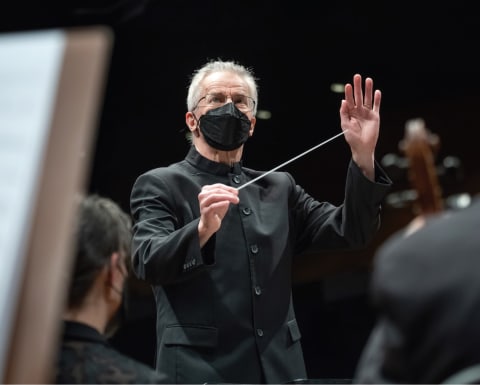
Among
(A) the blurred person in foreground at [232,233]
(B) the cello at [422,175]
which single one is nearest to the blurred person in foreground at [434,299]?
(B) the cello at [422,175]

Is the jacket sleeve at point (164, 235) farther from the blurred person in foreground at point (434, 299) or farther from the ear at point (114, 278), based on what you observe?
the blurred person in foreground at point (434, 299)

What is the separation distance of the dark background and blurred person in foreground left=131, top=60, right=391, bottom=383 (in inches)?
28.3

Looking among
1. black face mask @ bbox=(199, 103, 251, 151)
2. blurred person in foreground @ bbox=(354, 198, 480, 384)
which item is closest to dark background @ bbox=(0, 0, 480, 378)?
black face mask @ bbox=(199, 103, 251, 151)

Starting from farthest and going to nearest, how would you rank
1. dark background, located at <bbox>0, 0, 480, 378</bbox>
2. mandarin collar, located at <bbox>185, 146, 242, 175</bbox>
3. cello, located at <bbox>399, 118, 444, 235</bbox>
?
dark background, located at <bbox>0, 0, 480, 378</bbox>
mandarin collar, located at <bbox>185, 146, 242, 175</bbox>
cello, located at <bbox>399, 118, 444, 235</bbox>

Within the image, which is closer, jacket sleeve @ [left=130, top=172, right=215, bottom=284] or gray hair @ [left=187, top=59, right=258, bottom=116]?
jacket sleeve @ [left=130, top=172, right=215, bottom=284]

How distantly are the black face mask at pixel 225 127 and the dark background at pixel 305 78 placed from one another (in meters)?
0.76

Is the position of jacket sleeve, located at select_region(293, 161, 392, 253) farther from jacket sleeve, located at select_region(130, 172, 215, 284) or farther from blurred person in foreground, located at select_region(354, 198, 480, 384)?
blurred person in foreground, located at select_region(354, 198, 480, 384)

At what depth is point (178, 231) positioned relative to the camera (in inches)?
77.9

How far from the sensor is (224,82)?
230 cm

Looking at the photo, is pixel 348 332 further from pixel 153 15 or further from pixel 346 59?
pixel 153 15

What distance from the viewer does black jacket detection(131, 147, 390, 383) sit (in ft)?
6.56

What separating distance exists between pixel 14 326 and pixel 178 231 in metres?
0.91

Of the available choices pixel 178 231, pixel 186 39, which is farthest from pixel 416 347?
pixel 186 39

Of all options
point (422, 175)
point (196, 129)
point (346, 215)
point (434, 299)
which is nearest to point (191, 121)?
point (196, 129)
